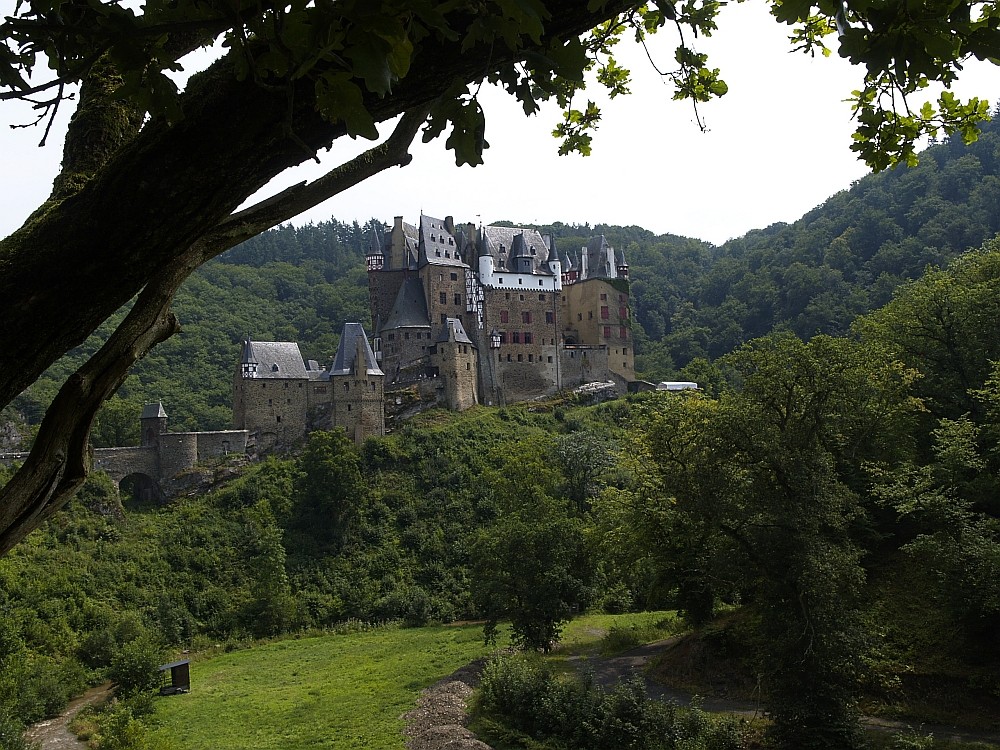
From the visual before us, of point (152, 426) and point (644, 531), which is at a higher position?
point (152, 426)

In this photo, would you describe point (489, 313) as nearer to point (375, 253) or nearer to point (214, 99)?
point (375, 253)

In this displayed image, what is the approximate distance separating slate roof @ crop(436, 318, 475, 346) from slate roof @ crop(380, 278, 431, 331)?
2037mm

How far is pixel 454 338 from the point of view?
5194 cm

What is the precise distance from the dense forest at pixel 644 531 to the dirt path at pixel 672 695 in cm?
71

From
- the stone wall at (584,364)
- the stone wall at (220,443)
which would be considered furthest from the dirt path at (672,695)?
the stone wall at (584,364)

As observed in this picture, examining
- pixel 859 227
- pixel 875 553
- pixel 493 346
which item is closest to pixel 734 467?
pixel 875 553

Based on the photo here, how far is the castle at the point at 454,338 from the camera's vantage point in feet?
153

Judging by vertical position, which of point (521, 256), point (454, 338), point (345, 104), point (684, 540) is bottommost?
point (684, 540)

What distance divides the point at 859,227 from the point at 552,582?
77.0 meters

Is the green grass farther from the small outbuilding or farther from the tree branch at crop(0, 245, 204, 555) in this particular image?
the tree branch at crop(0, 245, 204, 555)

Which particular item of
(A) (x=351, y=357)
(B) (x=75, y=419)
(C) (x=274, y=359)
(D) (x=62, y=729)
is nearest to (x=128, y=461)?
(C) (x=274, y=359)

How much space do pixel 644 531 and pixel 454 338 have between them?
29.1m

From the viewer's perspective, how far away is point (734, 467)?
64.4ft

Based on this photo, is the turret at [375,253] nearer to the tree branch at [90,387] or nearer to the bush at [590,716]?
the bush at [590,716]
